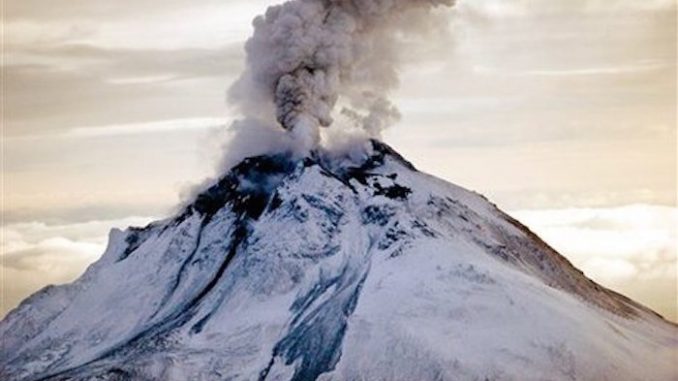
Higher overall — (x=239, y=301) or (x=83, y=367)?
(x=239, y=301)

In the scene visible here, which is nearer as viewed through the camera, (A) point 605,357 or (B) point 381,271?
(A) point 605,357

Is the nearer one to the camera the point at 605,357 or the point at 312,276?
the point at 605,357

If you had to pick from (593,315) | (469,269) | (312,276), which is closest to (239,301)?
(312,276)

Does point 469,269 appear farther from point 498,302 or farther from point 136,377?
point 136,377

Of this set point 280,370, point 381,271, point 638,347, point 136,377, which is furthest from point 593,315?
point 136,377

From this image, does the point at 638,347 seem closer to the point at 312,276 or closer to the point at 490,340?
the point at 490,340

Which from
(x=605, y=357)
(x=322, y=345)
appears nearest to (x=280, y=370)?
(x=322, y=345)

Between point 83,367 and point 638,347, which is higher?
point 638,347
